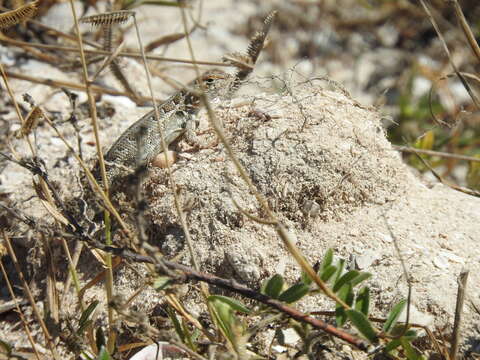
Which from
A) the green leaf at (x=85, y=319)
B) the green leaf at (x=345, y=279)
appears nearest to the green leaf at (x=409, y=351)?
the green leaf at (x=345, y=279)

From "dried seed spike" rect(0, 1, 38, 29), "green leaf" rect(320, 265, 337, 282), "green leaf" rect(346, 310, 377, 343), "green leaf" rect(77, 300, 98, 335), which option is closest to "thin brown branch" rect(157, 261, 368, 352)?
"green leaf" rect(346, 310, 377, 343)

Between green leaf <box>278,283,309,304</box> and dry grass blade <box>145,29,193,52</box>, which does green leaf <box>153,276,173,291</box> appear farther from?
dry grass blade <box>145,29,193,52</box>

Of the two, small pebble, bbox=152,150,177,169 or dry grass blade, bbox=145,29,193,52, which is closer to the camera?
small pebble, bbox=152,150,177,169

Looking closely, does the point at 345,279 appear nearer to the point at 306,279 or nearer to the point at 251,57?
the point at 306,279

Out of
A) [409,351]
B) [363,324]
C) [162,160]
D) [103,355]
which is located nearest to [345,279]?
[363,324]

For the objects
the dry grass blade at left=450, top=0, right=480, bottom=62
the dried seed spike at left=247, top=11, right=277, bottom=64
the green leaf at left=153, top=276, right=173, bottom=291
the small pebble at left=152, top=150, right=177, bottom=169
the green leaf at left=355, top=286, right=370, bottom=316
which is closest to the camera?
the green leaf at left=153, top=276, right=173, bottom=291

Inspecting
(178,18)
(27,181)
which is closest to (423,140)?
(27,181)

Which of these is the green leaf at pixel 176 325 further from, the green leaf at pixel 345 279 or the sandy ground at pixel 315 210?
the green leaf at pixel 345 279
